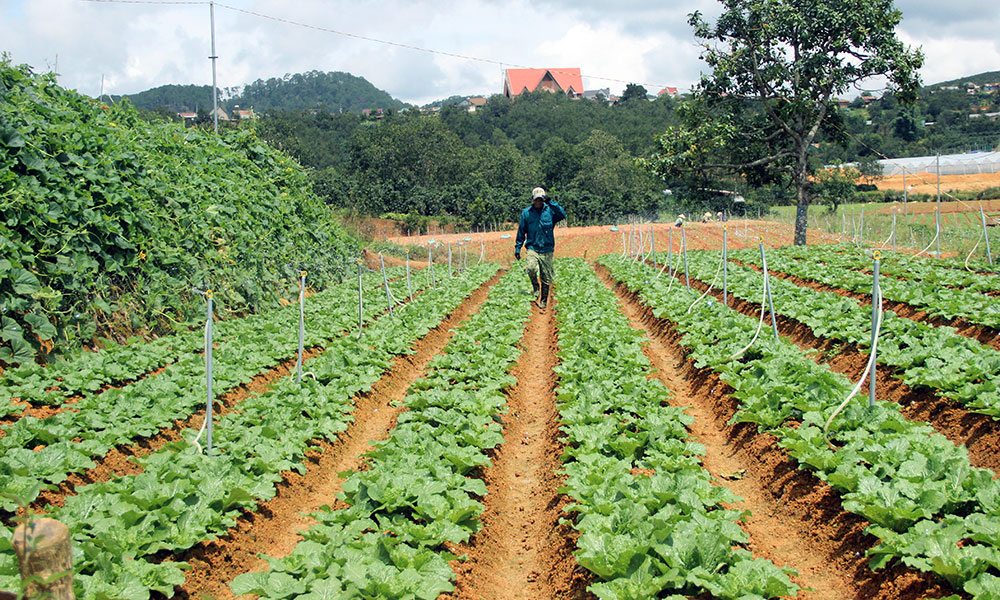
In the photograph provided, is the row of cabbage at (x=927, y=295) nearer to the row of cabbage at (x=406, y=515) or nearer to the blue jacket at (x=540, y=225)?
the blue jacket at (x=540, y=225)

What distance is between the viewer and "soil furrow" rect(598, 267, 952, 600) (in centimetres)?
411

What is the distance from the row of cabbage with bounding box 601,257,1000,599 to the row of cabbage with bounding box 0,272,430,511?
4744 mm

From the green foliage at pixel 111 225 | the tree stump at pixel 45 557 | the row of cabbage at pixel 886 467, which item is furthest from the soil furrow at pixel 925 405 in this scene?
the green foliage at pixel 111 225

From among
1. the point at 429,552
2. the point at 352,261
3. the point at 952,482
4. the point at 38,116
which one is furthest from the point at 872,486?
the point at 352,261

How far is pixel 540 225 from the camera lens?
43.7 feet

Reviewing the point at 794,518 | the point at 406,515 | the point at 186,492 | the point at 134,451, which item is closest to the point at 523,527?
the point at 406,515

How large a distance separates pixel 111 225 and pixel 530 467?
7.53 meters

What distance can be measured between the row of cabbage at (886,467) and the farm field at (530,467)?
20 millimetres

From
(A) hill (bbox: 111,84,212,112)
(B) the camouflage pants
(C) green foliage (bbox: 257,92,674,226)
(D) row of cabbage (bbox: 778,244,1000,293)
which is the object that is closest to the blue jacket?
(B) the camouflage pants

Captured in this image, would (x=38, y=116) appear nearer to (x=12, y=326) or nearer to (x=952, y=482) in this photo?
(x=12, y=326)

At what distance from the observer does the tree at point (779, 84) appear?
1049 inches

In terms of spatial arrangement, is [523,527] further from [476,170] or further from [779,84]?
[476,170]

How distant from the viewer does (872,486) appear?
4465 mm

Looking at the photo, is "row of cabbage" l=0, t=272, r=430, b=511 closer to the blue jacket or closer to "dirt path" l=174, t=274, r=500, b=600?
"dirt path" l=174, t=274, r=500, b=600
